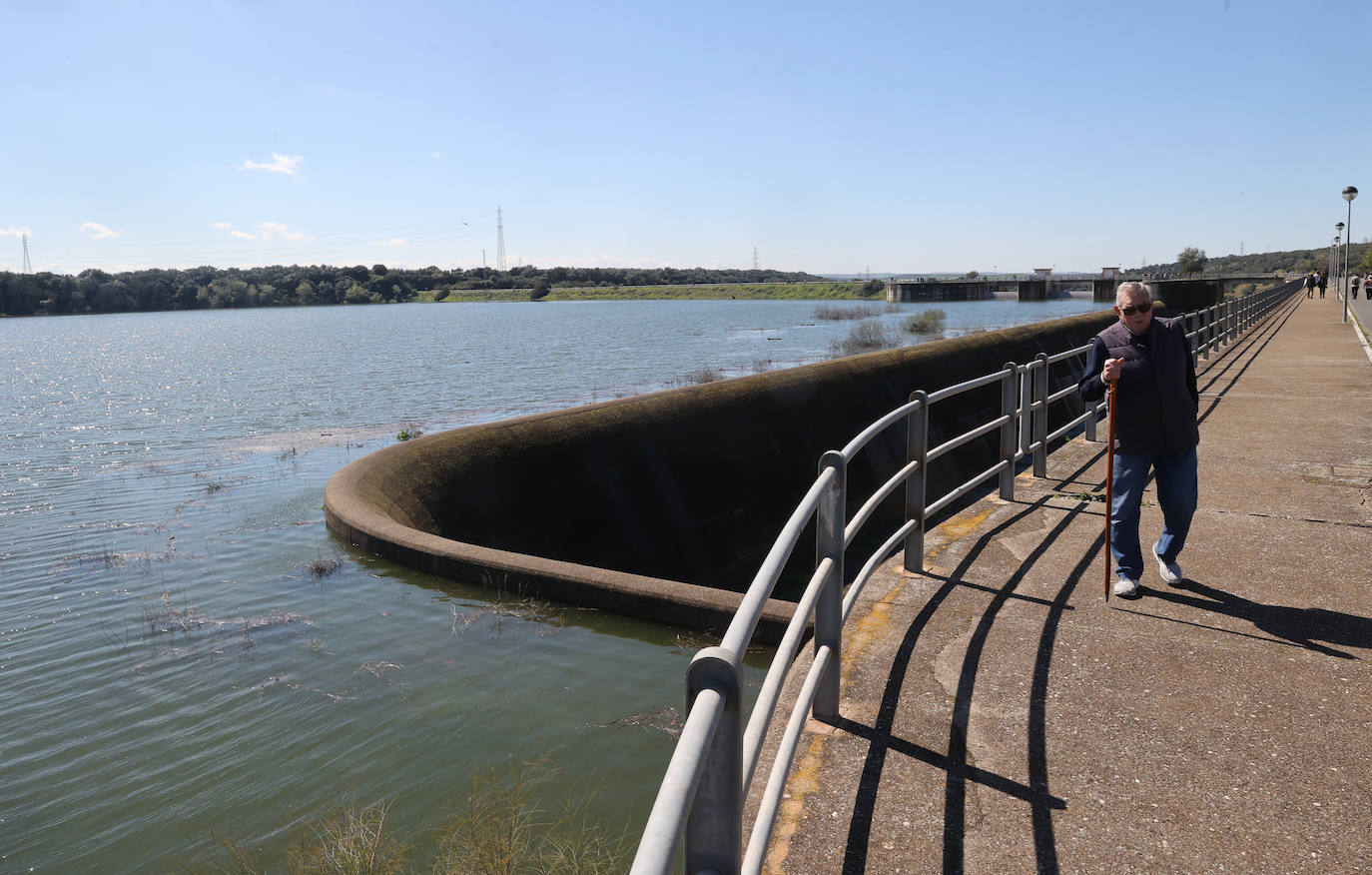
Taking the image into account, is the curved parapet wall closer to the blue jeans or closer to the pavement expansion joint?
the blue jeans

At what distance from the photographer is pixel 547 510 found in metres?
9.55

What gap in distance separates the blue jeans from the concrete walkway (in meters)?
0.26

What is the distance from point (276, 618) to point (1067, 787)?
649 cm

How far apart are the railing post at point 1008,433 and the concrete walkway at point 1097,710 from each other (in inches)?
18.6

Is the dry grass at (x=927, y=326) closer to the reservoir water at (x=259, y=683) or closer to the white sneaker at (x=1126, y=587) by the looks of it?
the reservoir water at (x=259, y=683)

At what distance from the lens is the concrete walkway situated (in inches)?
119

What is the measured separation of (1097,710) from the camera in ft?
12.8

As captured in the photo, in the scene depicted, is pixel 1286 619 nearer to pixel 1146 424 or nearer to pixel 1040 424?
pixel 1146 424

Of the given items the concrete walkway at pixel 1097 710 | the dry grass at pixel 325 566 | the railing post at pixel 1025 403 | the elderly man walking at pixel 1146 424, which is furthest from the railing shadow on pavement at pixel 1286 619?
the dry grass at pixel 325 566

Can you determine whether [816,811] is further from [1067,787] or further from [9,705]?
[9,705]

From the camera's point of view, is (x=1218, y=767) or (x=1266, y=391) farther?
(x=1266, y=391)

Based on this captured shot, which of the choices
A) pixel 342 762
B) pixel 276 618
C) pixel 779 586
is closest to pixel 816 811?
pixel 342 762

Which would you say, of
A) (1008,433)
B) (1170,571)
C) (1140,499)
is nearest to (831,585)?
(1140,499)

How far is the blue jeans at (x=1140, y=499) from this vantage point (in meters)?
5.28
